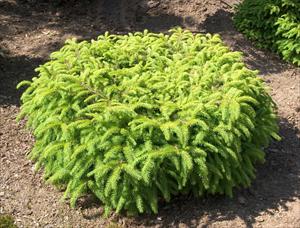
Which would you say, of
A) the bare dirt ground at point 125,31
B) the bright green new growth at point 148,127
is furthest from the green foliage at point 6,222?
the bright green new growth at point 148,127

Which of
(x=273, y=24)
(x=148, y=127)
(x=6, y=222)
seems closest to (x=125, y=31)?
(x=273, y=24)

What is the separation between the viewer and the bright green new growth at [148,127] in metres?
4.15

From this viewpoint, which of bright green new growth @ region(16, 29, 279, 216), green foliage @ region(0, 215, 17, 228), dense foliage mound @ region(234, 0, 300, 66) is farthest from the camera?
dense foliage mound @ region(234, 0, 300, 66)

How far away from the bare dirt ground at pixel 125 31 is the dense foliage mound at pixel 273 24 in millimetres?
179

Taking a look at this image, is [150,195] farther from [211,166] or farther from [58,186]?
→ [58,186]

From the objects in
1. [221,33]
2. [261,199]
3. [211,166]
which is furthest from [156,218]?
[221,33]

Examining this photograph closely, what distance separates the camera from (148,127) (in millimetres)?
4188

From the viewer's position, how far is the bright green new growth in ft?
13.6

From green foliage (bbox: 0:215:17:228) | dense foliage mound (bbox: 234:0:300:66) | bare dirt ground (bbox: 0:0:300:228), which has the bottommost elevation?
green foliage (bbox: 0:215:17:228)

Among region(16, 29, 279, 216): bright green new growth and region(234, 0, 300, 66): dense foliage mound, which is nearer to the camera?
region(16, 29, 279, 216): bright green new growth

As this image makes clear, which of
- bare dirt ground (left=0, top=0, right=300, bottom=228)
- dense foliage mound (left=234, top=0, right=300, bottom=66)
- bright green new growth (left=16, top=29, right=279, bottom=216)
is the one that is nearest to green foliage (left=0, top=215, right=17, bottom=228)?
bare dirt ground (left=0, top=0, right=300, bottom=228)

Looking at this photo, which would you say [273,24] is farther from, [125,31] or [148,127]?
[148,127]

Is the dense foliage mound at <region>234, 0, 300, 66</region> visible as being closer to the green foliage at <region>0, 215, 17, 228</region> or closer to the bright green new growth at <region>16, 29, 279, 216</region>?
the bright green new growth at <region>16, 29, 279, 216</region>

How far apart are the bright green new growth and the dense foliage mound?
265 cm
